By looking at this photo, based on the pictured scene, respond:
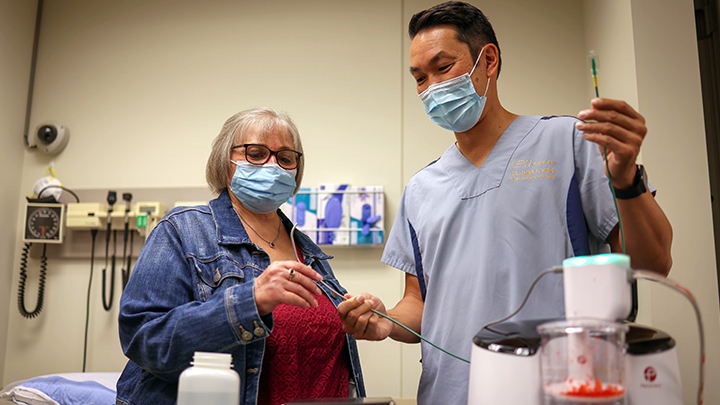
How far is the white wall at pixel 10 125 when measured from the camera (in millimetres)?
2938

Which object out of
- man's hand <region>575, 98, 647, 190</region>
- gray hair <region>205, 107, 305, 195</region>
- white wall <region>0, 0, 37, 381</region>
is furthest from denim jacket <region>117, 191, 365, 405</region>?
white wall <region>0, 0, 37, 381</region>

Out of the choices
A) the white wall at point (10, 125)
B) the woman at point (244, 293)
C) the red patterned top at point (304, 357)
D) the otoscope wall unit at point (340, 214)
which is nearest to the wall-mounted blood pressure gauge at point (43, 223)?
the white wall at point (10, 125)

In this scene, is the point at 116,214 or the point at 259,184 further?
the point at 116,214

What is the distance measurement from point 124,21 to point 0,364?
6.95ft

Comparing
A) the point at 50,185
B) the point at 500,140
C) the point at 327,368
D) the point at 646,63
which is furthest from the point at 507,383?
the point at 50,185

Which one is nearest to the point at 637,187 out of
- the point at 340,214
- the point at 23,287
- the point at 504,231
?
the point at 504,231

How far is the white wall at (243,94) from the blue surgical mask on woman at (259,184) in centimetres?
139

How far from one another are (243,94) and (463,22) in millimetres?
1913

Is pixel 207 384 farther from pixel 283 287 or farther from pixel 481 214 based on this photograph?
pixel 481 214

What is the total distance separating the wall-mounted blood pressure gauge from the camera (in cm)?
287

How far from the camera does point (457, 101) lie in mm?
1349

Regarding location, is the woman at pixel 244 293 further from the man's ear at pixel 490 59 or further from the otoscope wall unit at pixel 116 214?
the otoscope wall unit at pixel 116 214

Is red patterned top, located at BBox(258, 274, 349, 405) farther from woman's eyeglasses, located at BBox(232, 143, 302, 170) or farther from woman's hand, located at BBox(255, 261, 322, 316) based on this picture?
woman's eyeglasses, located at BBox(232, 143, 302, 170)

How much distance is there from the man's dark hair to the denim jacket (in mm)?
736
